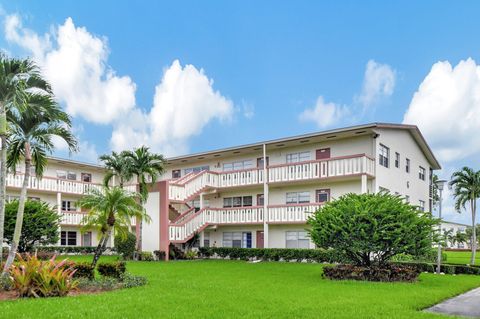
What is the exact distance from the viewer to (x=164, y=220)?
2803cm

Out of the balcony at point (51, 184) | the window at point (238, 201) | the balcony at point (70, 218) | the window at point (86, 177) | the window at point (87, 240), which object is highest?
the window at point (86, 177)

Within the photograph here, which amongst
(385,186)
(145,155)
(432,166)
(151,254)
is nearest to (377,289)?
(385,186)

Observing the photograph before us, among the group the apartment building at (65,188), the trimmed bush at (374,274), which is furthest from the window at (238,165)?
the trimmed bush at (374,274)

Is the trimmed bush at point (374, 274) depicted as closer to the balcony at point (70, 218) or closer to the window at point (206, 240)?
the window at point (206, 240)

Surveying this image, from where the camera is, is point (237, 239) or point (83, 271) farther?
point (237, 239)

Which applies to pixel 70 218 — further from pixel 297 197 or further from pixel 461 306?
pixel 461 306

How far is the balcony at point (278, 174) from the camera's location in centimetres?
2542

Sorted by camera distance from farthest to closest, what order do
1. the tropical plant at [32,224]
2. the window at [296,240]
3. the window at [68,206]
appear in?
the window at [68,206], the window at [296,240], the tropical plant at [32,224]

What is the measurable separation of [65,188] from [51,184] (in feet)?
3.97

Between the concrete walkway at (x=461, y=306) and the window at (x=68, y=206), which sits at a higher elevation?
the window at (x=68, y=206)

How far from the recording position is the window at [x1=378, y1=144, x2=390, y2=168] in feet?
89.2

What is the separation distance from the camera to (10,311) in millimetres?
9586

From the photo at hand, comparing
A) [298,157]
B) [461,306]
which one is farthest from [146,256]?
[461,306]

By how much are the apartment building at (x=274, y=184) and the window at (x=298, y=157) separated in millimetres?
66
